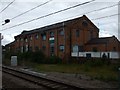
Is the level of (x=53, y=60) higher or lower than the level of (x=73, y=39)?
lower

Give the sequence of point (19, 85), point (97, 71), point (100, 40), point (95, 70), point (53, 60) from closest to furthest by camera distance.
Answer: point (19, 85), point (97, 71), point (95, 70), point (53, 60), point (100, 40)

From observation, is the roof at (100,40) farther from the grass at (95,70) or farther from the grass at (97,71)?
the grass at (97,71)

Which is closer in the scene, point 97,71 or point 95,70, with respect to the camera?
point 97,71

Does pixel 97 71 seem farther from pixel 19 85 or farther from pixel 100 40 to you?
pixel 100 40

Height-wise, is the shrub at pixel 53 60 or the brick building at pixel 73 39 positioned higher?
the brick building at pixel 73 39

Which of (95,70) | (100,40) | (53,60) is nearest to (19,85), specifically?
(95,70)

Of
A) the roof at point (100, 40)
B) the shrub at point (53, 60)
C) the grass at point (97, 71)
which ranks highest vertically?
the roof at point (100, 40)

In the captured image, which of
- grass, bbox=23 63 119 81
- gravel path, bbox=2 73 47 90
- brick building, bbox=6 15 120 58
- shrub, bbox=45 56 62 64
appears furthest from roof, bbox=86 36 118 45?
gravel path, bbox=2 73 47 90

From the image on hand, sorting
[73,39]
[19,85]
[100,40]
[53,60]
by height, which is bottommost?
[19,85]

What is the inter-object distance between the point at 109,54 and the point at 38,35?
2027 centimetres

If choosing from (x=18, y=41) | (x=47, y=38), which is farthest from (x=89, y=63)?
(x=18, y=41)

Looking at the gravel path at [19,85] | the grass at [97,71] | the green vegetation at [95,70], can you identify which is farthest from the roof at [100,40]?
the gravel path at [19,85]

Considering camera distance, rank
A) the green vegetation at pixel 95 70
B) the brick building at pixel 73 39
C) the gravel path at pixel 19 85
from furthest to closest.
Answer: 1. the brick building at pixel 73 39
2. the green vegetation at pixel 95 70
3. the gravel path at pixel 19 85

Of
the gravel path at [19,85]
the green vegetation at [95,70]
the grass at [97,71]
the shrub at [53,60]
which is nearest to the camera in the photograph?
the gravel path at [19,85]
